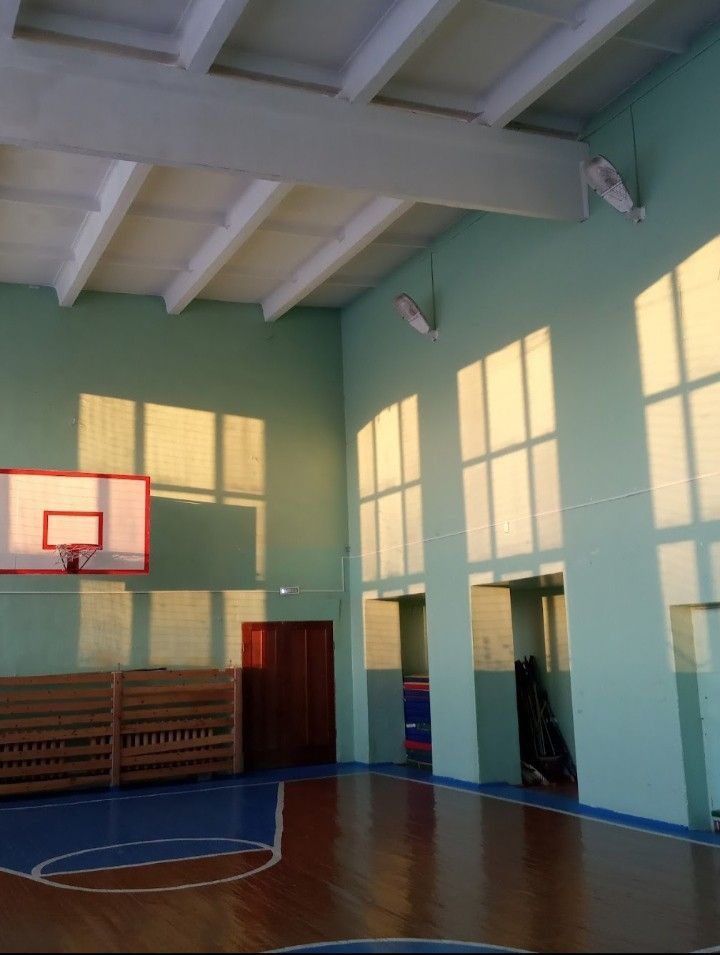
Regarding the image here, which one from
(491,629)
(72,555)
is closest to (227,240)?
(72,555)

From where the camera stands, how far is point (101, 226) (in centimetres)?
1137

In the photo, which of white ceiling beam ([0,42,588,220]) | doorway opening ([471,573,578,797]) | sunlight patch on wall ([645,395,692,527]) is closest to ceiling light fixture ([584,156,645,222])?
white ceiling beam ([0,42,588,220])

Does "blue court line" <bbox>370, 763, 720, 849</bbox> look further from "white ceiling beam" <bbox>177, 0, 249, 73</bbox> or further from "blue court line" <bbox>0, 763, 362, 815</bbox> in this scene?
"white ceiling beam" <bbox>177, 0, 249, 73</bbox>

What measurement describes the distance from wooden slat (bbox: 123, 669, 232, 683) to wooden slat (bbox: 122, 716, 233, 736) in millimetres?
574

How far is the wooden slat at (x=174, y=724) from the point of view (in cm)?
1313

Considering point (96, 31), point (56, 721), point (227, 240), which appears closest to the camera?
point (96, 31)

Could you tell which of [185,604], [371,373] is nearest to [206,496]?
[185,604]

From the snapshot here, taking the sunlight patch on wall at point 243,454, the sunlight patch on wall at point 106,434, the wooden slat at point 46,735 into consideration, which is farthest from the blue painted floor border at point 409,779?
the sunlight patch on wall at point 106,434

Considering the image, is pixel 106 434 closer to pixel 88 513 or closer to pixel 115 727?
pixel 88 513

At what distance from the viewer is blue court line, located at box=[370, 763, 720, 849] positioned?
8.68 meters

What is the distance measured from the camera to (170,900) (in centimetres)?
686

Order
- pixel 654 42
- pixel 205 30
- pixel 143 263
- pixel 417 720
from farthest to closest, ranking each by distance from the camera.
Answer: pixel 417 720 < pixel 143 263 < pixel 654 42 < pixel 205 30

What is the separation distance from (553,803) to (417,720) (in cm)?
391

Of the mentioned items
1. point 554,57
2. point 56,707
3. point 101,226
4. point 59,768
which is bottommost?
point 59,768
